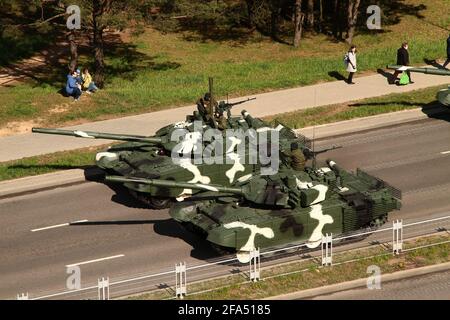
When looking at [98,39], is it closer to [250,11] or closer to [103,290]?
[250,11]

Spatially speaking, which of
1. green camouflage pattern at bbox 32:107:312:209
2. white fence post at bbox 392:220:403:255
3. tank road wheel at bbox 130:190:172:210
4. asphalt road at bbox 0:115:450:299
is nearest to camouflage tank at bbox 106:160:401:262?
white fence post at bbox 392:220:403:255

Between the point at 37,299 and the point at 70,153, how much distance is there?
41.4ft

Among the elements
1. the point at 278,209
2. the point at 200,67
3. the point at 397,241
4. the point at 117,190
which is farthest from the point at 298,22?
the point at 397,241

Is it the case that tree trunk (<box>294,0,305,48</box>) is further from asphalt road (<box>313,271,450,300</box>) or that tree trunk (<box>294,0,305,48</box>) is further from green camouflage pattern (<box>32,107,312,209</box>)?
asphalt road (<box>313,271,450,300</box>)

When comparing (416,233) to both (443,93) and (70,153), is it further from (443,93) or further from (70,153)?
(70,153)

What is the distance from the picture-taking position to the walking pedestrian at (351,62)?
39750mm

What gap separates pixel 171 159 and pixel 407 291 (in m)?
9.05

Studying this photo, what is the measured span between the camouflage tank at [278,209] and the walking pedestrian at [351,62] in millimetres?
14479

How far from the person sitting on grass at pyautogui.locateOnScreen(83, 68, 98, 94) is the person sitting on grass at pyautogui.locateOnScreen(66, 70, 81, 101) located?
0.50 metres

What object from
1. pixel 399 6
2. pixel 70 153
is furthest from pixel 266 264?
pixel 399 6

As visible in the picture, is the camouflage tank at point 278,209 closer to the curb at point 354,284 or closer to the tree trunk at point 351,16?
the curb at point 354,284

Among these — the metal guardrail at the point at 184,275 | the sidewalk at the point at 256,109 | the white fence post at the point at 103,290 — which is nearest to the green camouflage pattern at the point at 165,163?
the metal guardrail at the point at 184,275

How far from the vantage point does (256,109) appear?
124 ft

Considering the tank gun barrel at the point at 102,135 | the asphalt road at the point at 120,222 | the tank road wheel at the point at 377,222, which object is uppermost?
the tank gun barrel at the point at 102,135
